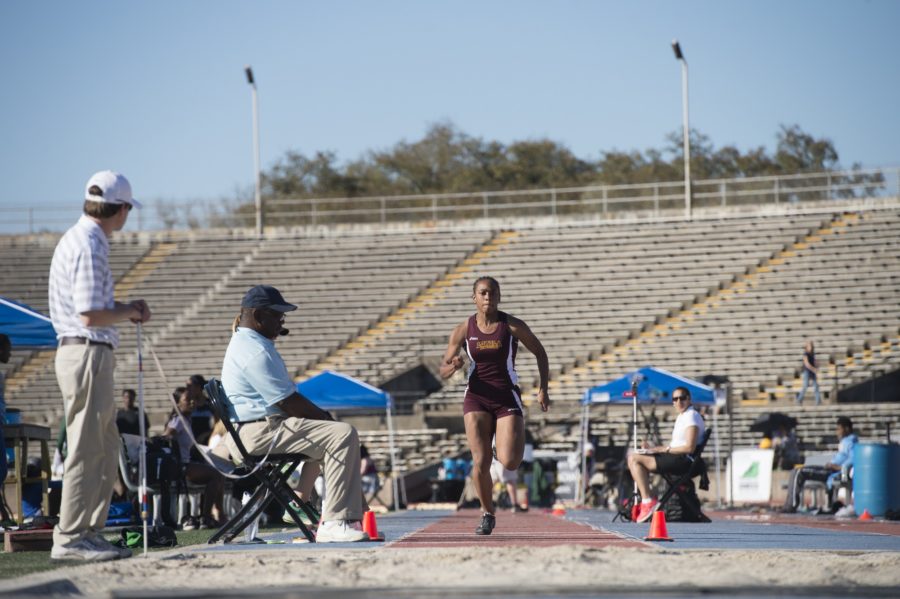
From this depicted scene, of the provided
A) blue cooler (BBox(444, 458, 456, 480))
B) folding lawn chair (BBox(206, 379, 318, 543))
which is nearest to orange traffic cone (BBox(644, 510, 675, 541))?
folding lawn chair (BBox(206, 379, 318, 543))

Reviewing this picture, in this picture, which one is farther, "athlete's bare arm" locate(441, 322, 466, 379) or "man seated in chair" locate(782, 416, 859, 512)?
"man seated in chair" locate(782, 416, 859, 512)

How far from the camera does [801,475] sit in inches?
753

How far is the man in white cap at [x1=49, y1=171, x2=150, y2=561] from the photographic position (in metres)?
6.88

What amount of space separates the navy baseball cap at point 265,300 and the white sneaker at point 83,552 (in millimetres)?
2085

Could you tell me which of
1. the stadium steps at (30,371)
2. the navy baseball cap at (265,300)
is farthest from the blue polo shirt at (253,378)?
the stadium steps at (30,371)

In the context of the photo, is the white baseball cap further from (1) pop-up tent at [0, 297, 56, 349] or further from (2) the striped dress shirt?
(1) pop-up tent at [0, 297, 56, 349]

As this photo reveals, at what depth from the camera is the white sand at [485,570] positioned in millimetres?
5660

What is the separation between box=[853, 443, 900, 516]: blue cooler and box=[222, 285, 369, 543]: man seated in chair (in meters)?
9.58

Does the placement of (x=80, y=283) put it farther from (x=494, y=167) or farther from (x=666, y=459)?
(x=494, y=167)

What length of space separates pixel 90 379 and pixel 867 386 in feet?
77.4

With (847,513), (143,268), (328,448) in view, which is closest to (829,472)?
(847,513)

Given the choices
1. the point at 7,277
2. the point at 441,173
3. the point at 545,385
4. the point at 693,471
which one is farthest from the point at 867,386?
the point at 441,173

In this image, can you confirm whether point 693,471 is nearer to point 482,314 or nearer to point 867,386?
point 482,314

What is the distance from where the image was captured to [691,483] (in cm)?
1395
